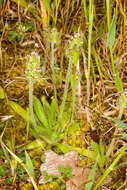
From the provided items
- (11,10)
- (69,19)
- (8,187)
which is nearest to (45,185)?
(8,187)

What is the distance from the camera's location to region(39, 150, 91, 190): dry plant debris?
1580 millimetres

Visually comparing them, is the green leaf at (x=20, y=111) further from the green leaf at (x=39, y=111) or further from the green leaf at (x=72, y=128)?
the green leaf at (x=72, y=128)

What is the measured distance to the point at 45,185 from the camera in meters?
1.58

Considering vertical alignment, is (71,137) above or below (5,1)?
below

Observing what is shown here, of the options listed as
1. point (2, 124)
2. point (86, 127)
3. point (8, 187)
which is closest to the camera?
point (8, 187)

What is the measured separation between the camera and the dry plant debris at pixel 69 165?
5.18ft

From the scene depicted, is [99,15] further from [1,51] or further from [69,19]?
[1,51]

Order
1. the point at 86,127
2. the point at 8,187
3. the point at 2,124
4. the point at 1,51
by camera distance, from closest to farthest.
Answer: the point at 8,187, the point at 2,124, the point at 86,127, the point at 1,51

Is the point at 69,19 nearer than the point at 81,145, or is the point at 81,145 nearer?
the point at 81,145

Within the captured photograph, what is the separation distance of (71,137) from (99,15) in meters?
1.06

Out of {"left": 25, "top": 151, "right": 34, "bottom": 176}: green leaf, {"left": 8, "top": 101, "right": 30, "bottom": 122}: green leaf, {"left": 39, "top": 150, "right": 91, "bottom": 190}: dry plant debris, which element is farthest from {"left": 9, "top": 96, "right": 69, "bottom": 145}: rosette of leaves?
{"left": 25, "top": 151, "right": 34, "bottom": 176}: green leaf

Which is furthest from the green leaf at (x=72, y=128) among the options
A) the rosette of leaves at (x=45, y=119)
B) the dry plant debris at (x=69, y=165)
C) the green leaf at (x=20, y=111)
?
the green leaf at (x=20, y=111)

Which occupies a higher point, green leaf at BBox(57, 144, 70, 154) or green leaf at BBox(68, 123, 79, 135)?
green leaf at BBox(68, 123, 79, 135)

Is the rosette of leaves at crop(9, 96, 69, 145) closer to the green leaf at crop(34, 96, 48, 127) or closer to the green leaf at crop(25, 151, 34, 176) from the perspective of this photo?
the green leaf at crop(34, 96, 48, 127)
